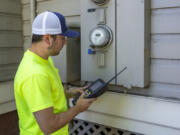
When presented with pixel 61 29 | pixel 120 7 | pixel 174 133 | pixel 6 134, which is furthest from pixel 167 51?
pixel 6 134

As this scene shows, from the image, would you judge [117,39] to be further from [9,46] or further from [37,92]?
[9,46]

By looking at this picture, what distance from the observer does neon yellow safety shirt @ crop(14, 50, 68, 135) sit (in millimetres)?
1242

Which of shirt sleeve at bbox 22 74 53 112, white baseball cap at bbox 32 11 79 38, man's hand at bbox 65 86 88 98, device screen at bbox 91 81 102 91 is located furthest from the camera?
man's hand at bbox 65 86 88 98

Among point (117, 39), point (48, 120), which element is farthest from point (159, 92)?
point (48, 120)

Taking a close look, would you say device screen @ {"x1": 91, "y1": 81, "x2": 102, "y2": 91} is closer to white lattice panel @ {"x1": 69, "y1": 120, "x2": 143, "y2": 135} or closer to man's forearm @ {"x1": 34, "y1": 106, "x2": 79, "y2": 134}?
man's forearm @ {"x1": 34, "y1": 106, "x2": 79, "y2": 134}

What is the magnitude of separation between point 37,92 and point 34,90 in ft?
0.07

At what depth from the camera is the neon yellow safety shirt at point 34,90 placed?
1242 mm

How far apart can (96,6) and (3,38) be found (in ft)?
5.20

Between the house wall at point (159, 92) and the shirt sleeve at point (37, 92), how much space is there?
2.49 ft

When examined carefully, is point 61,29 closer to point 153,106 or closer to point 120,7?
point 120,7

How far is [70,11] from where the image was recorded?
238 cm

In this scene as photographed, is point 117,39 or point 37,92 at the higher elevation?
point 117,39

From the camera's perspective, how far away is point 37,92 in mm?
1235

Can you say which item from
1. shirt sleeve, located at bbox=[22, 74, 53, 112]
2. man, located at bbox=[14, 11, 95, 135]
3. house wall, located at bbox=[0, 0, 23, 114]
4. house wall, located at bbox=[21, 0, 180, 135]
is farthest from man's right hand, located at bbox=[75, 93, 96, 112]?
house wall, located at bbox=[0, 0, 23, 114]
